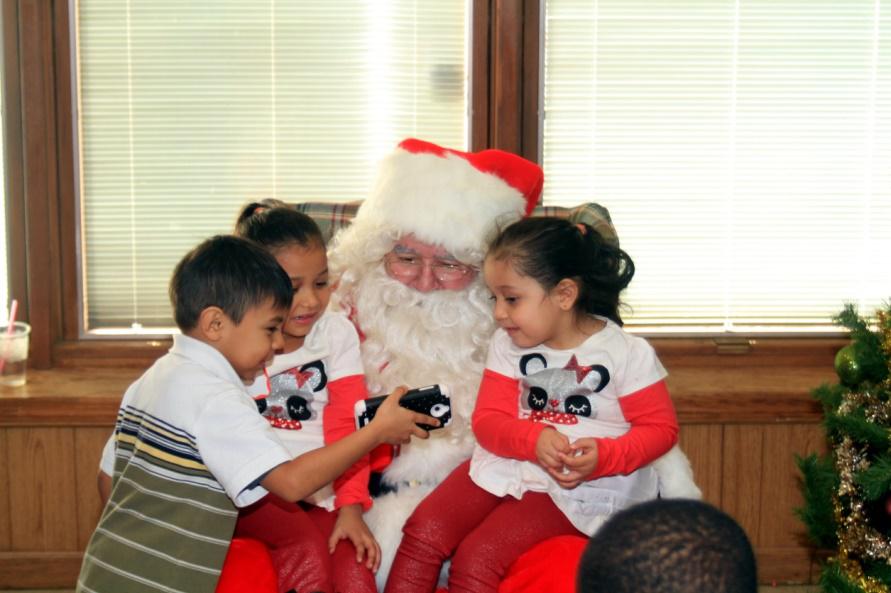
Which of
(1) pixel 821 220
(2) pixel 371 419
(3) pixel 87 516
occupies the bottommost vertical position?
(3) pixel 87 516

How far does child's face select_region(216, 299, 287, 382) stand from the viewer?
212 centimetres

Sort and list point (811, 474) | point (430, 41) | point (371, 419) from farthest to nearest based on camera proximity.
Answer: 1. point (430, 41)
2. point (811, 474)
3. point (371, 419)

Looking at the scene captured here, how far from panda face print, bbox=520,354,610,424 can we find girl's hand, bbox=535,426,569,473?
6.3 inches

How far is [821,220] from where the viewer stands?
397 centimetres

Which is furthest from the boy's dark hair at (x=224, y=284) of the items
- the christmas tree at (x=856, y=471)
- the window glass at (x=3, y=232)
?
the window glass at (x=3, y=232)

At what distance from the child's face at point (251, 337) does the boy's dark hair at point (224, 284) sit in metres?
0.01

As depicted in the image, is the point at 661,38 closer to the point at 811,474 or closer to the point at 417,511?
the point at 811,474

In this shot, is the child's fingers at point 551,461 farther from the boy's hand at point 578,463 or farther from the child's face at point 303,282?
the child's face at point 303,282

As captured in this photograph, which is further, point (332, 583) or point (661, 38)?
point (661, 38)

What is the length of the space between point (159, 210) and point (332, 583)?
6.20 feet

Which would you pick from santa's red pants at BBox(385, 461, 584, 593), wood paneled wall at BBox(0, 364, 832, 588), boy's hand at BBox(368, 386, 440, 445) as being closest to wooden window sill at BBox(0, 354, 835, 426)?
wood paneled wall at BBox(0, 364, 832, 588)

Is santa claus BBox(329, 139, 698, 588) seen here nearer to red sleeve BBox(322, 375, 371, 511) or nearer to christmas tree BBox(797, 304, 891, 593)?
red sleeve BBox(322, 375, 371, 511)

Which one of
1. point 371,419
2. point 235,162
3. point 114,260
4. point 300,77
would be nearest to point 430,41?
point 300,77

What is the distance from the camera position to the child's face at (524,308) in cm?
250
